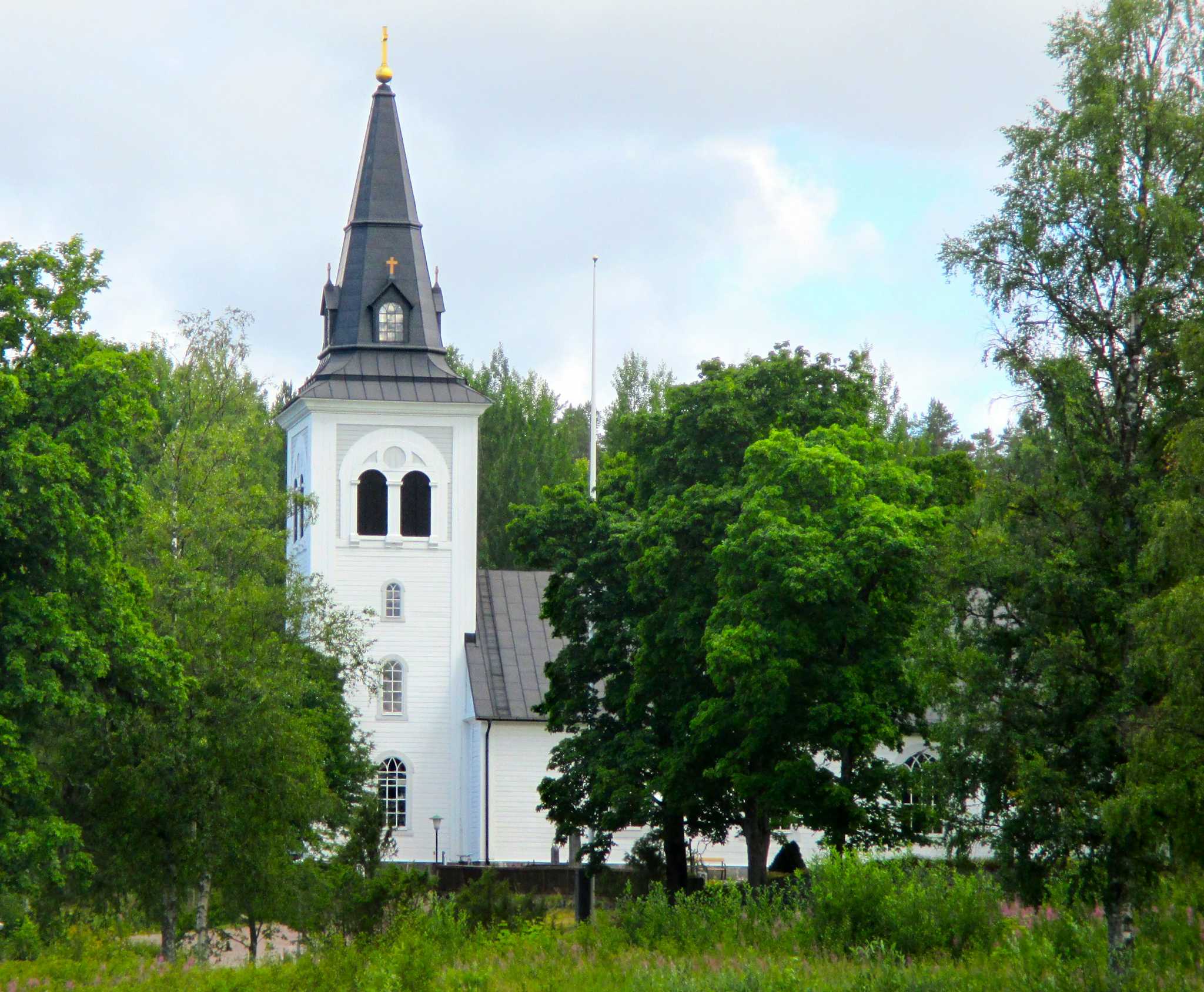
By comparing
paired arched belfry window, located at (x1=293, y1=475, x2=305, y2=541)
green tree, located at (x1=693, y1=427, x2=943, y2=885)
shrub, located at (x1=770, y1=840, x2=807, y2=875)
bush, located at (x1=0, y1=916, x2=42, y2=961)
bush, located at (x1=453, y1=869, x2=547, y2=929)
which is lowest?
bush, located at (x1=0, y1=916, x2=42, y2=961)

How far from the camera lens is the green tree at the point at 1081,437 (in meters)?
23.0

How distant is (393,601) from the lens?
55.9 m

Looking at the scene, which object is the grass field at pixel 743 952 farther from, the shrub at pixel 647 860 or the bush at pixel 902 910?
the shrub at pixel 647 860

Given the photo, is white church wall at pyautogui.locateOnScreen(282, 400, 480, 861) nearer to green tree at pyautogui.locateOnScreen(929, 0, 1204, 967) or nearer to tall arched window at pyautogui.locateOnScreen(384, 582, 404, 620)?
tall arched window at pyautogui.locateOnScreen(384, 582, 404, 620)

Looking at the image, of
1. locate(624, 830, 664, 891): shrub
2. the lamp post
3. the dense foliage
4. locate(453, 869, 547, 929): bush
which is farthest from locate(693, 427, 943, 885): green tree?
the lamp post

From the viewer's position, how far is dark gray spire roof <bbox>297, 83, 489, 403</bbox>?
5588 cm

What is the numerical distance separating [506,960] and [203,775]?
717 cm

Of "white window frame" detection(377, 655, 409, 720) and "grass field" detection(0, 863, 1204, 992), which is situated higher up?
"white window frame" detection(377, 655, 409, 720)

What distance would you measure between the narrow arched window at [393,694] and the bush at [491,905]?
25597 mm

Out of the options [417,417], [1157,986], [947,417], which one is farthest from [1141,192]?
[947,417]

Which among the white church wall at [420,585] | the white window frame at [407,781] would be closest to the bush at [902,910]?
the white window frame at [407,781]

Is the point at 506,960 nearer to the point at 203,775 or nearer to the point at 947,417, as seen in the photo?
the point at 203,775

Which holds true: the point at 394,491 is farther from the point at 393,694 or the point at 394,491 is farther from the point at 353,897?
the point at 353,897

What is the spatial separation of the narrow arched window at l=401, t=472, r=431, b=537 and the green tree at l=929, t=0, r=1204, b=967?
32154 millimetres
